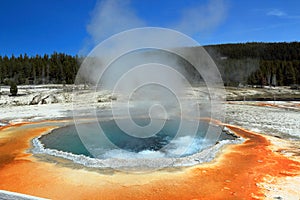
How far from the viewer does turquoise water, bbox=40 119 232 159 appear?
8.05m

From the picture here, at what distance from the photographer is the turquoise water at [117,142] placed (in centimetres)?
805

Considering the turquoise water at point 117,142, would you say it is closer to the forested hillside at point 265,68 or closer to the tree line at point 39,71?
the tree line at point 39,71

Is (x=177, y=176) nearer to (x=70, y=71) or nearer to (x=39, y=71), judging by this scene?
(x=70, y=71)

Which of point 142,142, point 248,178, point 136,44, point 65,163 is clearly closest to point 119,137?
point 142,142

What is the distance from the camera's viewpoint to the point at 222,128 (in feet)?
38.2

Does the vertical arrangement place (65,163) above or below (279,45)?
below

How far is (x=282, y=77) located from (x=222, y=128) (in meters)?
33.8

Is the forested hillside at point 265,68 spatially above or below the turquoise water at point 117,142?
above

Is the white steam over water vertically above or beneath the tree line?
beneath

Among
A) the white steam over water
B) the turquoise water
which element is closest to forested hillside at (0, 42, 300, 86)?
the turquoise water

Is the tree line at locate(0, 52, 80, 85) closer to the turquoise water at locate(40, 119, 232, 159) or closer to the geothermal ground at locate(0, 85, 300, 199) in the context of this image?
the turquoise water at locate(40, 119, 232, 159)

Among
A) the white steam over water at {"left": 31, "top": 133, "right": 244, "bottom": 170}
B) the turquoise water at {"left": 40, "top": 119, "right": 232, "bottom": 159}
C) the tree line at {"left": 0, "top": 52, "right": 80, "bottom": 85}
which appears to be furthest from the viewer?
the tree line at {"left": 0, "top": 52, "right": 80, "bottom": 85}

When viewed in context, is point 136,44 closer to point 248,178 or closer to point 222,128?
point 222,128

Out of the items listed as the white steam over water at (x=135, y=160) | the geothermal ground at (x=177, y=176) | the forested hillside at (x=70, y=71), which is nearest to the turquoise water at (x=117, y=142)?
the white steam over water at (x=135, y=160)
